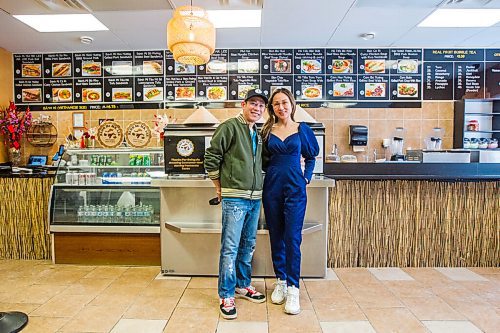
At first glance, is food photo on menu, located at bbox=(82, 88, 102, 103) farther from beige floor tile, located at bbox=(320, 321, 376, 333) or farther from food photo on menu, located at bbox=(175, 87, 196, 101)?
beige floor tile, located at bbox=(320, 321, 376, 333)

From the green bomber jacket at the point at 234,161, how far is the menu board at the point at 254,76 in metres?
3.19

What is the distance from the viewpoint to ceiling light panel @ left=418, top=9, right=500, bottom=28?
14.3 feet

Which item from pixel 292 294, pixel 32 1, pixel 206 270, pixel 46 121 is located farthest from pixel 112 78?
pixel 292 294

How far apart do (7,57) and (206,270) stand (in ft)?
15.6

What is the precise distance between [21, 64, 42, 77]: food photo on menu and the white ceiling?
227 millimetres

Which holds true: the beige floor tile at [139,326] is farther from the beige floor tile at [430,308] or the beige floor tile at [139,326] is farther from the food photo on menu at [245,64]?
the food photo on menu at [245,64]

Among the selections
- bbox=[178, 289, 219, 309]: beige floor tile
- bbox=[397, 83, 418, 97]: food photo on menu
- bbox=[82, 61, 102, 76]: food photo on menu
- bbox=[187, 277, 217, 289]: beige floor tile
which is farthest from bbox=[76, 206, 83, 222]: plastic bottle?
bbox=[397, 83, 418, 97]: food photo on menu

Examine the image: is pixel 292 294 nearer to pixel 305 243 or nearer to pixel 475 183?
pixel 305 243

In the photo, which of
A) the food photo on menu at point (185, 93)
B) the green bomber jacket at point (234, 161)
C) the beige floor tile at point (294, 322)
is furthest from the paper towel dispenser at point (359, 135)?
the beige floor tile at point (294, 322)

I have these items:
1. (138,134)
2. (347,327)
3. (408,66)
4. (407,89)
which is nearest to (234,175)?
(347,327)

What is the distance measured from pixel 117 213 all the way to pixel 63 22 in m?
2.50

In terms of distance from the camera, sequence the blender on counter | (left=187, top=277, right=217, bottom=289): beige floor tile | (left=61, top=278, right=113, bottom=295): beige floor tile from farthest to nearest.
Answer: the blender on counter → (left=187, top=277, right=217, bottom=289): beige floor tile → (left=61, top=278, right=113, bottom=295): beige floor tile

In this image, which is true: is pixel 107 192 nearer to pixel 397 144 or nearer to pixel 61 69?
pixel 61 69

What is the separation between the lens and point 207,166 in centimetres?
272
